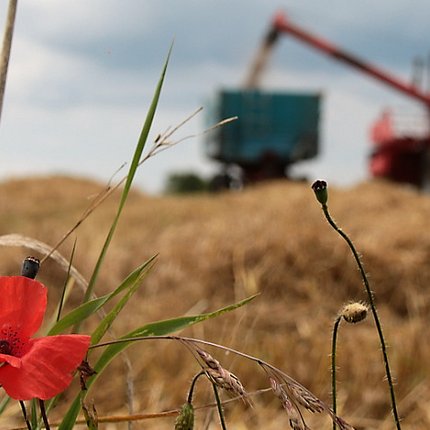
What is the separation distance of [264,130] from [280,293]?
7.68 metres

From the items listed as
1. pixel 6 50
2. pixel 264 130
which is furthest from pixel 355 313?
pixel 264 130

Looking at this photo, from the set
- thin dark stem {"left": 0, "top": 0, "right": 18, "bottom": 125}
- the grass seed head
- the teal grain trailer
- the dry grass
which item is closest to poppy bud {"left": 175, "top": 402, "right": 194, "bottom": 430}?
the grass seed head

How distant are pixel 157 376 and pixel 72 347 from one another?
1.56 m

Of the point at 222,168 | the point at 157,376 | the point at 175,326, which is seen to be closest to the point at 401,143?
the point at 222,168

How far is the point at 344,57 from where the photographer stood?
38.7 ft

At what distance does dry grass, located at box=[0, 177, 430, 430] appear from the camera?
5.63 ft

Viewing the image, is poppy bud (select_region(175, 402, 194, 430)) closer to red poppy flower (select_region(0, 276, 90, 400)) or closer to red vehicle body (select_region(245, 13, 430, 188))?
red poppy flower (select_region(0, 276, 90, 400))

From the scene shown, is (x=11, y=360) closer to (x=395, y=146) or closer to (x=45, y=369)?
(x=45, y=369)

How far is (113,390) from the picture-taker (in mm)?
1793

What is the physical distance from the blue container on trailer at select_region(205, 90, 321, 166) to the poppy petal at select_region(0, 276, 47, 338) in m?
9.55

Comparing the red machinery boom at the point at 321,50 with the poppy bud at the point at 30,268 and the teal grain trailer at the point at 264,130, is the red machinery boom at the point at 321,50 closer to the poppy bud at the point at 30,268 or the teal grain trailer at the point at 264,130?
the teal grain trailer at the point at 264,130

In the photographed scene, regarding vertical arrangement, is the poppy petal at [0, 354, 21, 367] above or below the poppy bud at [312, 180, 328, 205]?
below

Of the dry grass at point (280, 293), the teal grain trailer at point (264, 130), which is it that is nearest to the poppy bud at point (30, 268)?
the dry grass at point (280, 293)

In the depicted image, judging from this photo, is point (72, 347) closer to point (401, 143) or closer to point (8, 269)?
point (8, 269)
